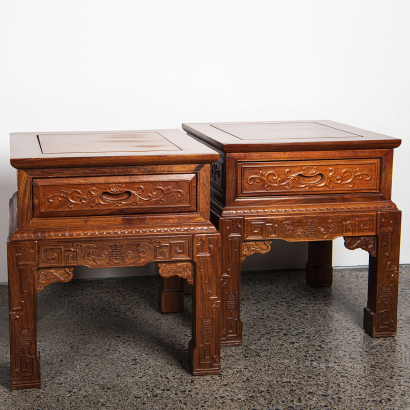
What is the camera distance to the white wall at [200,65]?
270cm

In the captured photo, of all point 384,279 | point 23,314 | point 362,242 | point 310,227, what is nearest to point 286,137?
point 310,227

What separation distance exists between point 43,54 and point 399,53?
166cm

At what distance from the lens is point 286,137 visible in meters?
2.20

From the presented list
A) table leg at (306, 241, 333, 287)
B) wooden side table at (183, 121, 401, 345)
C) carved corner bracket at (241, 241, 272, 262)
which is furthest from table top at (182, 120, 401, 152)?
table leg at (306, 241, 333, 287)

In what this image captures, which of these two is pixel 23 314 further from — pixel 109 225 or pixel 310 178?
pixel 310 178

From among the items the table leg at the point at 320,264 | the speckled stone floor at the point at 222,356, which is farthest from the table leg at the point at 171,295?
the table leg at the point at 320,264

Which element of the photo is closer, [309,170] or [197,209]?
[197,209]

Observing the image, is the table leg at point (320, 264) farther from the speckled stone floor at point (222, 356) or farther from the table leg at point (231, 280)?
the table leg at point (231, 280)

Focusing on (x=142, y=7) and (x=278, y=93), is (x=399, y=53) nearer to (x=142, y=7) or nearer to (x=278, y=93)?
(x=278, y=93)

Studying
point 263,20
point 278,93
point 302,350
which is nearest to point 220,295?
point 302,350

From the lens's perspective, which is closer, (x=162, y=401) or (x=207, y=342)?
(x=162, y=401)

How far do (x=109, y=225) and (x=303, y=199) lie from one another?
0.69 metres

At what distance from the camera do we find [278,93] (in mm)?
2922

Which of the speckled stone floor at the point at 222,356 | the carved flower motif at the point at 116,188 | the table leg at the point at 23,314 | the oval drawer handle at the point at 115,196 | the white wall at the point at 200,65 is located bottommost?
the speckled stone floor at the point at 222,356
